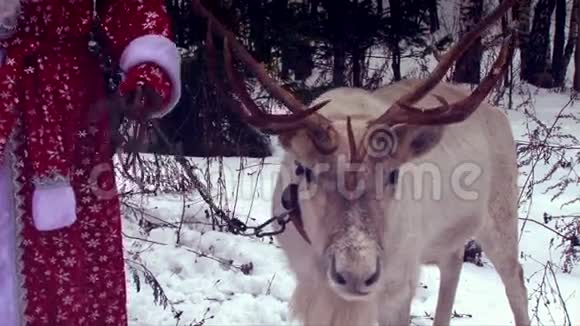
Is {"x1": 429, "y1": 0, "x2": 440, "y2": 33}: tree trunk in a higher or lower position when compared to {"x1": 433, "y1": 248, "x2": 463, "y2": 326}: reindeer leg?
higher

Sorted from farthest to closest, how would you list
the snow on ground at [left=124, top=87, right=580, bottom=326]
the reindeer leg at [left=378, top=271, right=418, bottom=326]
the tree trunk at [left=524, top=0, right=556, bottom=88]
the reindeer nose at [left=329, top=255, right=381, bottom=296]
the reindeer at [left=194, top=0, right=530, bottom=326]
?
the tree trunk at [left=524, top=0, right=556, bottom=88]
the snow on ground at [left=124, top=87, right=580, bottom=326]
the reindeer leg at [left=378, top=271, right=418, bottom=326]
the reindeer at [left=194, top=0, right=530, bottom=326]
the reindeer nose at [left=329, top=255, right=381, bottom=296]

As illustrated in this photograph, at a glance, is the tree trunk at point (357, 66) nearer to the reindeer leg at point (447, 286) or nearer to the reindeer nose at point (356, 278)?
the reindeer leg at point (447, 286)

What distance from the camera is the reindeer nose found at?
102 inches

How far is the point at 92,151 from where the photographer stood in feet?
7.91

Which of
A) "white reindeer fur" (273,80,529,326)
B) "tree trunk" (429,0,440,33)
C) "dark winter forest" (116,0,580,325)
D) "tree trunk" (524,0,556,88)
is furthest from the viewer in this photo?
"tree trunk" (524,0,556,88)

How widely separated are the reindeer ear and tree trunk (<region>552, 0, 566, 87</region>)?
14.0 m

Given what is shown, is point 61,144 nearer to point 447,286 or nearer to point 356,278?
point 356,278

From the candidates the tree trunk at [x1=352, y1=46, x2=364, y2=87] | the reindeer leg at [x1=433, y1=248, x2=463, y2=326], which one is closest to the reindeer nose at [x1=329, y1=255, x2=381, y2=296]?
the reindeer leg at [x1=433, y1=248, x2=463, y2=326]

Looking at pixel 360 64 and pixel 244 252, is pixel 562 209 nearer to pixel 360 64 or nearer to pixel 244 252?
pixel 360 64

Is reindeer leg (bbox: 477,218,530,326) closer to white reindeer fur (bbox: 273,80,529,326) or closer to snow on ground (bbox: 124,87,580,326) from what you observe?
white reindeer fur (bbox: 273,80,529,326)

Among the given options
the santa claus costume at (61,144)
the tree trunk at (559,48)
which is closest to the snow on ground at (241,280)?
the santa claus costume at (61,144)

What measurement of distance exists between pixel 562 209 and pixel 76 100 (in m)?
5.48

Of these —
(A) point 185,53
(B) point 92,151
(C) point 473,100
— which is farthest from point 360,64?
(B) point 92,151

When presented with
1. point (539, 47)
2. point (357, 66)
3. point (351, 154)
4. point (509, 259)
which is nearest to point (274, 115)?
point (351, 154)
